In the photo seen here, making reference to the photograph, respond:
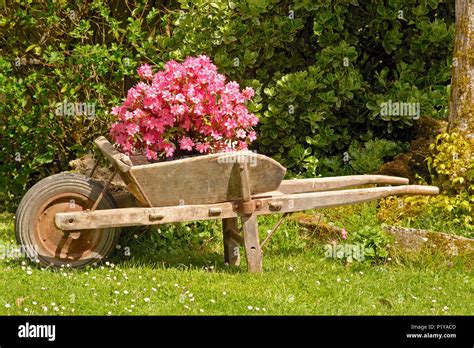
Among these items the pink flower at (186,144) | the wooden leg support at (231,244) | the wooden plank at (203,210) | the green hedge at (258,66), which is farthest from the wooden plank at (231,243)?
the green hedge at (258,66)

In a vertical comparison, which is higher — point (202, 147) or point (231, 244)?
point (202, 147)

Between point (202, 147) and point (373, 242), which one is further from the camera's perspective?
point (373, 242)

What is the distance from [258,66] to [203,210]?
3.10 metres

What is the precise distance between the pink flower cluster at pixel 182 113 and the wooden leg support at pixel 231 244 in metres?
0.59

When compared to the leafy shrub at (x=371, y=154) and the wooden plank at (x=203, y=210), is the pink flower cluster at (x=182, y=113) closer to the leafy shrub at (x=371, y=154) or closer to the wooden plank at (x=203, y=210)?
the wooden plank at (x=203, y=210)

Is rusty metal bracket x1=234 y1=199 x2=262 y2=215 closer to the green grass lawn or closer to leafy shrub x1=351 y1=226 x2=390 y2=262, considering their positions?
the green grass lawn

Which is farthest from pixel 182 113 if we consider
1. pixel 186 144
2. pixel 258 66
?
pixel 258 66

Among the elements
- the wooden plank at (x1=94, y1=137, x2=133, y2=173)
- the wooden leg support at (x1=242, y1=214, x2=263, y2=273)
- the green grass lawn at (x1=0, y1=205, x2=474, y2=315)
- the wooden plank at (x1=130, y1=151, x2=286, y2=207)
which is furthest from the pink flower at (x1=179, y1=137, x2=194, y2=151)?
the green grass lawn at (x1=0, y1=205, x2=474, y2=315)

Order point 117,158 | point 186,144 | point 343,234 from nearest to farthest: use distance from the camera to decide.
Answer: point 117,158, point 186,144, point 343,234

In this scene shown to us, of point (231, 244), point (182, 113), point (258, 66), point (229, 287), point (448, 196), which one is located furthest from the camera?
point (258, 66)

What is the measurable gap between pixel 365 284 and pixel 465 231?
1232 mm

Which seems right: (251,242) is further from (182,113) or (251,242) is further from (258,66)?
(258,66)

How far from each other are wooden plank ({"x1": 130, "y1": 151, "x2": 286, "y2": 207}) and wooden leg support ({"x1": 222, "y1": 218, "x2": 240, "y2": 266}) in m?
0.49

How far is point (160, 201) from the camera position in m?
5.65
